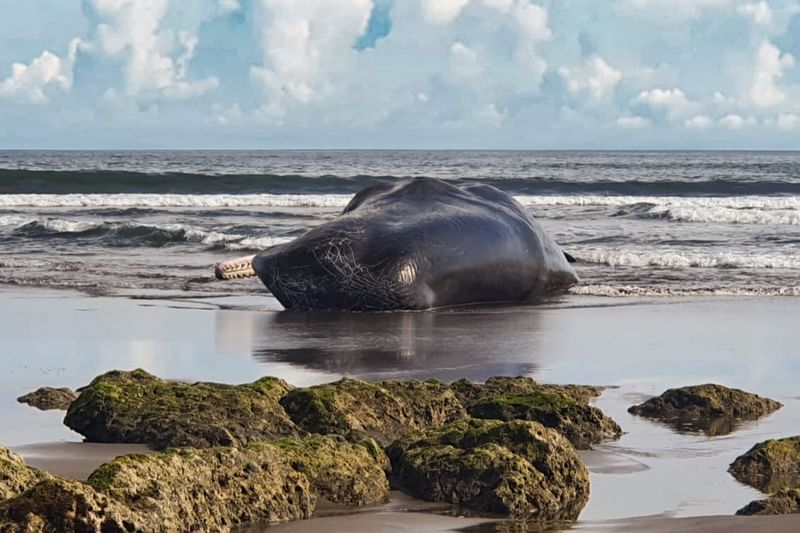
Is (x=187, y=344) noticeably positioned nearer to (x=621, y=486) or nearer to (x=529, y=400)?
(x=529, y=400)

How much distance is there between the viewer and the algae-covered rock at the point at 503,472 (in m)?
4.66

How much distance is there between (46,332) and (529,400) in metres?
4.66

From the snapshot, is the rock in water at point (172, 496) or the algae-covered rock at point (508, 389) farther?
the algae-covered rock at point (508, 389)

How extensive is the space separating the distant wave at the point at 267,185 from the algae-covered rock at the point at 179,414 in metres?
34.3

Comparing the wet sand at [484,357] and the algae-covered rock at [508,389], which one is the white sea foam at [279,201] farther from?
the algae-covered rock at [508,389]

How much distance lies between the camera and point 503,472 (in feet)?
15.5

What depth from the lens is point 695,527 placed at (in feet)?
14.0

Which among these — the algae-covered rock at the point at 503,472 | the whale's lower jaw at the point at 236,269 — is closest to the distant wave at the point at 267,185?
the whale's lower jaw at the point at 236,269

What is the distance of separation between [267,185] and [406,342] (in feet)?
110

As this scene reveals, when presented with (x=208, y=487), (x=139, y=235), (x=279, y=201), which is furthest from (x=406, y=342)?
(x=279, y=201)

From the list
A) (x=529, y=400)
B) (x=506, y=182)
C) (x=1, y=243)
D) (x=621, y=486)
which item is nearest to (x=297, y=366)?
(x=529, y=400)

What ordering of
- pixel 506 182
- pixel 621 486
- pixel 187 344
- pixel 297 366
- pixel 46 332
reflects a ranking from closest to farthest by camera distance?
pixel 621 486 < pixel 297 366 < pixel 187 344 < pixel 46 332 < pixel 506 182

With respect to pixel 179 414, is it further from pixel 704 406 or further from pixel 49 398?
pixel 704 406

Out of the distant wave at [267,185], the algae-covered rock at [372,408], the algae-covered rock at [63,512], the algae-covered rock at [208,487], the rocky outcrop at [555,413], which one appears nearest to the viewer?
the algae-covered rock at [63,512]
